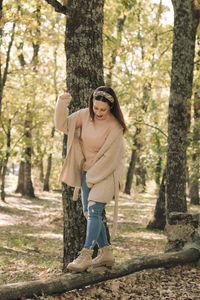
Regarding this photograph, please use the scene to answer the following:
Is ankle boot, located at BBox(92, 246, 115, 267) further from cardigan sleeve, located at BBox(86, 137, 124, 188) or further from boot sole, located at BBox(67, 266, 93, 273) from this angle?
cardigan sleeve, located at BBox(86, 137, 124, 188)

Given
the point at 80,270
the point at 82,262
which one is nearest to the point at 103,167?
the point at 82,262

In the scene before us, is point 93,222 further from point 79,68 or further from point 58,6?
point 58,6

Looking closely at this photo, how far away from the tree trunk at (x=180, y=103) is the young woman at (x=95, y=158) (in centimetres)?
403

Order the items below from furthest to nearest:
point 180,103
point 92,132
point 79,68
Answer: point 180,103 → point 79,68 → point 92,132

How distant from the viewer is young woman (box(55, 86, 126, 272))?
4.27m

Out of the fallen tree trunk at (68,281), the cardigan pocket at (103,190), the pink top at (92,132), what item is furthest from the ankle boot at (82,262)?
the pink top at (92,132)

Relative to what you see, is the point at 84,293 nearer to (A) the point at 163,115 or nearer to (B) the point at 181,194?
(B) the point at 181,194

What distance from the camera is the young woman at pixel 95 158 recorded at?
427cm

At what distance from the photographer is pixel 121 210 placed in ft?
55.6

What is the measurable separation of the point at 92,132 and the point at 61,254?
4.80m

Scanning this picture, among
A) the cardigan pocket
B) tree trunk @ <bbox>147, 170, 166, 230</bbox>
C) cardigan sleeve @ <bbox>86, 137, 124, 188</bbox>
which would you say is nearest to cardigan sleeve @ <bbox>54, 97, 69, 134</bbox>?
cardigan sleeve @ <bbox>86, 137, 124, 188</bbox>

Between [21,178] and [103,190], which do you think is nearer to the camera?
[103,190]

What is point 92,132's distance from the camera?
4.43 m

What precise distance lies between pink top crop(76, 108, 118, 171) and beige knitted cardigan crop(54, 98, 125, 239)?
0.24 feet
